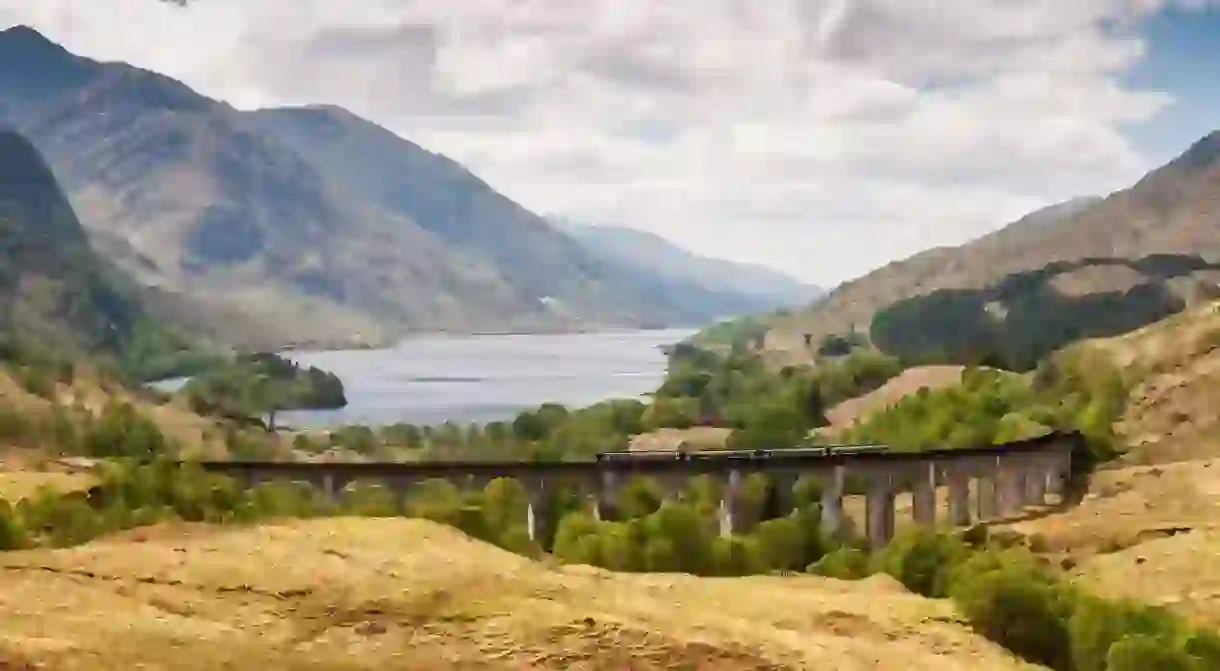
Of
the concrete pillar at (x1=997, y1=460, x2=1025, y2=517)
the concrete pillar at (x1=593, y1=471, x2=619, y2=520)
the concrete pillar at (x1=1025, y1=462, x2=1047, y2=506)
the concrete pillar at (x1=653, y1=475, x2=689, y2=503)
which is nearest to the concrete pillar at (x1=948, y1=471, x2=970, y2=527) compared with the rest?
the concrete pillar at (x1=997, y1=460, x2=1025, y2=517)

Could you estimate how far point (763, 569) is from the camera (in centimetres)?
6806

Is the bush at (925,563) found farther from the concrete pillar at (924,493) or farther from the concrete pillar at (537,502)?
the concrete pillar at (537,502)

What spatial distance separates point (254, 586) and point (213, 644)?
5254mm

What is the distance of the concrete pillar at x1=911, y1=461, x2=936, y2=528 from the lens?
87.2 metres

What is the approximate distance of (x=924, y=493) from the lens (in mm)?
87562

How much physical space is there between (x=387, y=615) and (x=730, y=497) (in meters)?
48.4

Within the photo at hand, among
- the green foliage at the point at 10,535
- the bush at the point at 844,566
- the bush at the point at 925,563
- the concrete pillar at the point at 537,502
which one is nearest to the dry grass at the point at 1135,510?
the bush at the point at 925,563

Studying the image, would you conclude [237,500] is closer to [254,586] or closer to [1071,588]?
[254,586]

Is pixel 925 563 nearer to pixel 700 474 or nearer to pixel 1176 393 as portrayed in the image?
pixel 700 474

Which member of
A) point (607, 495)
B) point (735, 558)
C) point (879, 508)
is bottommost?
point (735, 558)

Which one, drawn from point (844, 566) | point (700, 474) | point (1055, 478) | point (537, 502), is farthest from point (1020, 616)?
point (1055, 478)

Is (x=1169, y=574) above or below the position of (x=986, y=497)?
below

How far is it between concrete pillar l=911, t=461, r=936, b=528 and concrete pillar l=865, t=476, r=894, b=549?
116 inches

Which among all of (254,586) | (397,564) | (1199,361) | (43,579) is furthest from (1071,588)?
(1199,361)
